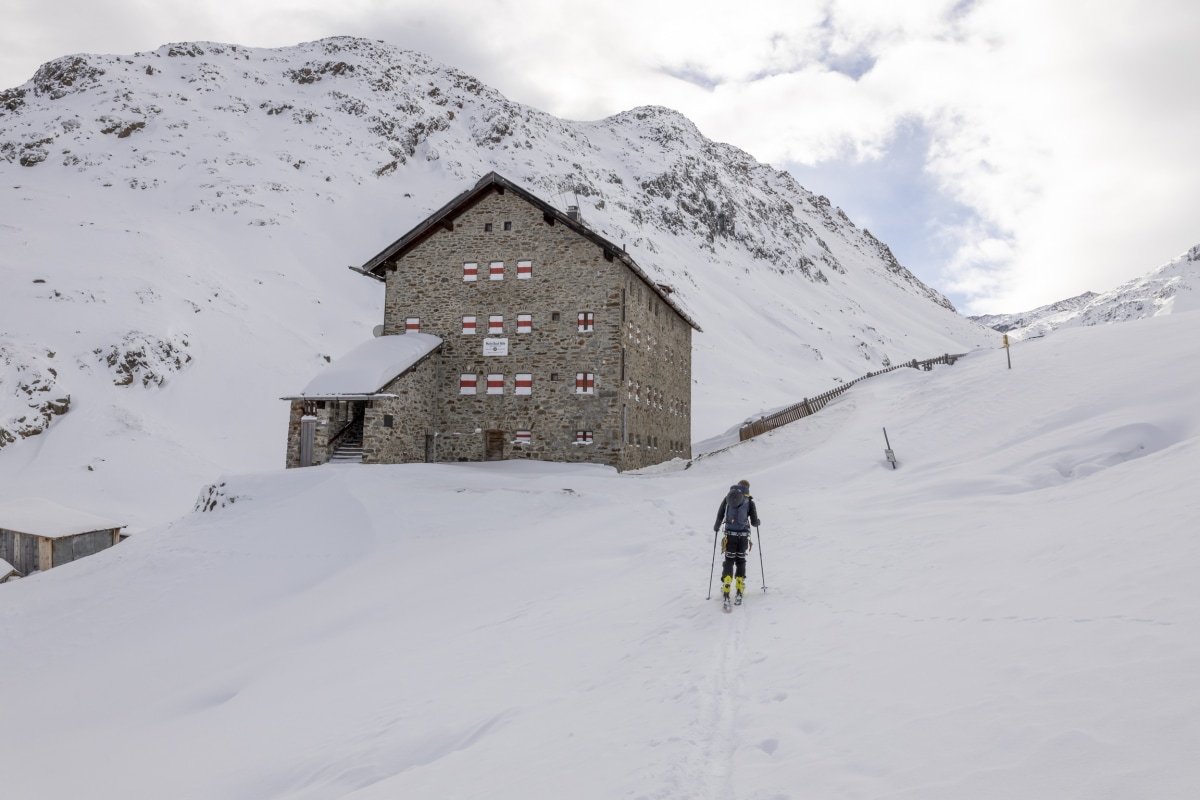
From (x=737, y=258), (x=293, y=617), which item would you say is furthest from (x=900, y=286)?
(x=293, y=617)

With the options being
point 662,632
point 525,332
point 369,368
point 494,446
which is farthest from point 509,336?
point 662,632

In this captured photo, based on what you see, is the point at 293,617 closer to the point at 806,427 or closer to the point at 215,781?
the point at 215,781

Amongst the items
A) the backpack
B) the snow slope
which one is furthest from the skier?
the snow slope

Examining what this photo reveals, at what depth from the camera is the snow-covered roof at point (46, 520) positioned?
80.8 feet

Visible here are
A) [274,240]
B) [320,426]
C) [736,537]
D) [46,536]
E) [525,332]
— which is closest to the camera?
[736,537]

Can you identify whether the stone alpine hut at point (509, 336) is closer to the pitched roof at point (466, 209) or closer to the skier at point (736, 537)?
the pitched roof at point (466, 209)

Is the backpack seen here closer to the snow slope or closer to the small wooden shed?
the snow slope

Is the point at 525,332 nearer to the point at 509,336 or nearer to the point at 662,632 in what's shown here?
the point at 509,336

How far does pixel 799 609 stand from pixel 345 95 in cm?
12345

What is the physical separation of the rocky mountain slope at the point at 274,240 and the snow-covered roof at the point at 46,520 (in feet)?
24.1

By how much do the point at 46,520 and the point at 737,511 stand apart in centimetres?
2771

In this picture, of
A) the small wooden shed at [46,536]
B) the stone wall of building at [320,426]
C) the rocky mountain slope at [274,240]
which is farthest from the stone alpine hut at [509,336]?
the rocky mountain slope at [274,240]

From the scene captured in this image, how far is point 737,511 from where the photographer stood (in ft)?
→ 33.7

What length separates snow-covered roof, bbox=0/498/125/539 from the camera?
80.8ft
